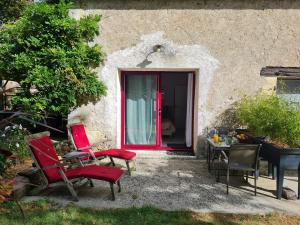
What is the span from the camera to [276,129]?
19.6ft

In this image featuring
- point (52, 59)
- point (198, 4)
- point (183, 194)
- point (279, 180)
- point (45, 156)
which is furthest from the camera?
point (198, 4)

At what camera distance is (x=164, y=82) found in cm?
1312

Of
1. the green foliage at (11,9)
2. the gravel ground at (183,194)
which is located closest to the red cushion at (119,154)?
the gravel ground at (183,194)

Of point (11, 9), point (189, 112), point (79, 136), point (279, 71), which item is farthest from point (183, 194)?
point (11, 9)

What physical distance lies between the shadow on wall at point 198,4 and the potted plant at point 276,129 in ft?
8.48

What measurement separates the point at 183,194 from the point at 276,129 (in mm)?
2495

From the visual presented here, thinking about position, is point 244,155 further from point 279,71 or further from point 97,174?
point 279,71

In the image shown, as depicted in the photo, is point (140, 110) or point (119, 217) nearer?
point (119, 217)

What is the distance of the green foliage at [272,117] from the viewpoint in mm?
5564

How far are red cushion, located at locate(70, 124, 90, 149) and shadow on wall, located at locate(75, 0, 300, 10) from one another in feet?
11.6

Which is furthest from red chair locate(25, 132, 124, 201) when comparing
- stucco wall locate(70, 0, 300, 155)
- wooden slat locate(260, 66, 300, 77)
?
wooden slat locate(260, 66, 300, 77)

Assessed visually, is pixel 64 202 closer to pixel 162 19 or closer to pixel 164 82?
pixel 162 19

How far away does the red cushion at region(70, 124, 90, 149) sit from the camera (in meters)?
6.89

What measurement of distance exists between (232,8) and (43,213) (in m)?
6.87
